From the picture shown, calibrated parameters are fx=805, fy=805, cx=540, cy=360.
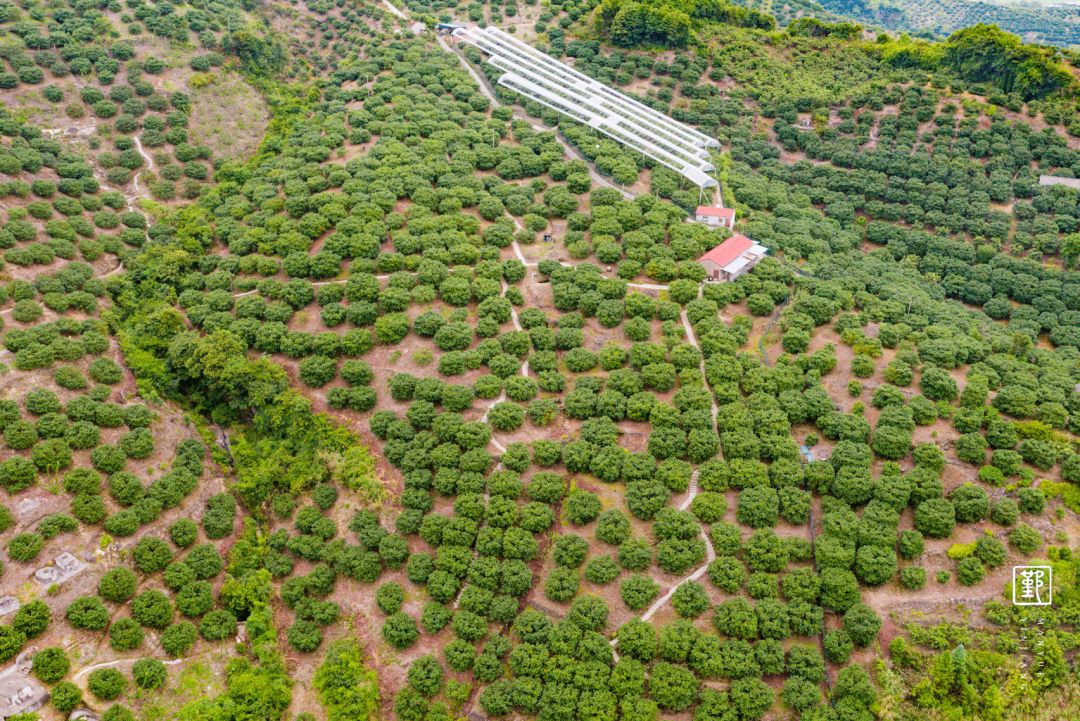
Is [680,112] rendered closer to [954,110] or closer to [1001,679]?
[954,110]

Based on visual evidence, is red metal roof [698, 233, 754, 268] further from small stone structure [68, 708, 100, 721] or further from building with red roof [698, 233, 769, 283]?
small stone structure [68, 708, 100, 721]

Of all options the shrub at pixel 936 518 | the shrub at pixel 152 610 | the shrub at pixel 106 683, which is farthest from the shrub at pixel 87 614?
the shrub at pixel 936 518

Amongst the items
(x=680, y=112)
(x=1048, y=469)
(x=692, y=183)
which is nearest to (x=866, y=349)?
(x=1048, y=469)

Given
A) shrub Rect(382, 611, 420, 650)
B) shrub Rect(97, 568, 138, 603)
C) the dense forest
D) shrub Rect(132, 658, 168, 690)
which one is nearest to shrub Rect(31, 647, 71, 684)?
the dense forest

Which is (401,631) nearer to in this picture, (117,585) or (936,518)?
(117,585)

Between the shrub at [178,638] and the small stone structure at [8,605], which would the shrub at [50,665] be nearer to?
the small stone structure at [8,605]

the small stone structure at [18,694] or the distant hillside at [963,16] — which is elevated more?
the distant hillside at [963,16]
